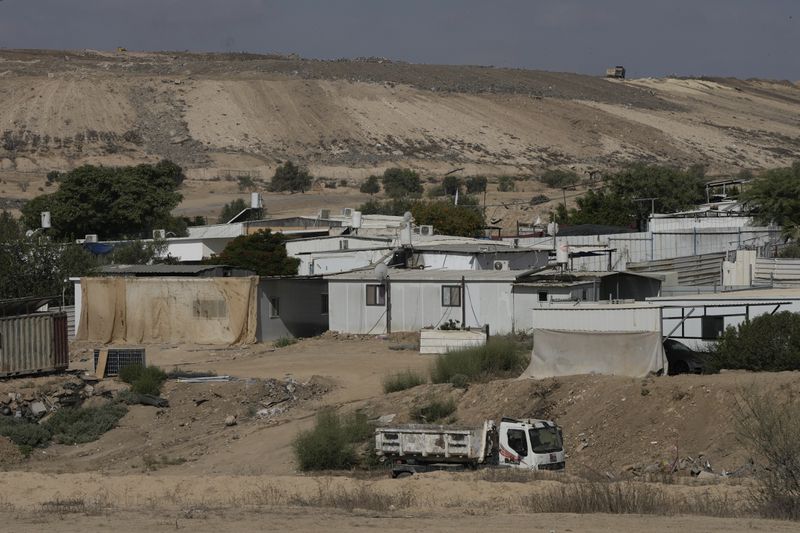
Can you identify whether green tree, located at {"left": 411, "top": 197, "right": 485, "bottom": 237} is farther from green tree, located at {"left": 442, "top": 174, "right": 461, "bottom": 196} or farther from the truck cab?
the truck cab

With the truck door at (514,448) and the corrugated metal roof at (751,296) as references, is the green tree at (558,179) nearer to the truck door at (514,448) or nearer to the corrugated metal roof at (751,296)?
the corrugated metal roof at (751,296)

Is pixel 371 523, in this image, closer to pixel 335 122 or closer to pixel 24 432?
pixel 24 432

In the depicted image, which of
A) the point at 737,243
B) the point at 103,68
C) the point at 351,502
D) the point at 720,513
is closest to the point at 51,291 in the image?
the point at 737,243

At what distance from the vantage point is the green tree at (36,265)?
40.4 m

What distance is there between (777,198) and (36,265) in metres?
27.5

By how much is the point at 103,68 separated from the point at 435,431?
129087mm

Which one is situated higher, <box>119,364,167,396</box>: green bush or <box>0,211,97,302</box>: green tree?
<box>0,211,97,302</box>: green tree

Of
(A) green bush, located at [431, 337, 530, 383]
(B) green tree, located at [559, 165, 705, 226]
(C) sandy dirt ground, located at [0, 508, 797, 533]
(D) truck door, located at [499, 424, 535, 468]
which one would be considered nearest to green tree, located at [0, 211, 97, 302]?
(A) green bush, located at [431, 337, 530, 383]

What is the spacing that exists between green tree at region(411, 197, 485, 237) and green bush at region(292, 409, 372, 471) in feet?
110

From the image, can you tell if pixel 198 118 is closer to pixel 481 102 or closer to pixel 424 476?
pixel 481 102

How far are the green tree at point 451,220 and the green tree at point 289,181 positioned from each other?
32050 millimetres

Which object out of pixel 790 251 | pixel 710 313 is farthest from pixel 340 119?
pixel 710 313

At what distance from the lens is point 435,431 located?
69.6ft

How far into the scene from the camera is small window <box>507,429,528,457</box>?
67.4 ft
